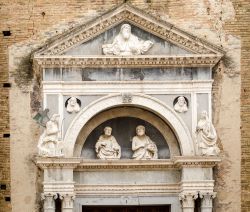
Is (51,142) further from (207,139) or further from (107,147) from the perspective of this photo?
(207,139)

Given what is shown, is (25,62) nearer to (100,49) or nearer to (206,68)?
(100,49)

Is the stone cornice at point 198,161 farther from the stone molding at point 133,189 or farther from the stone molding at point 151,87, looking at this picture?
the stone molding at point 151,87

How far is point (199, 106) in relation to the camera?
65.7 feet

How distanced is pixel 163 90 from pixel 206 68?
98 centimetres

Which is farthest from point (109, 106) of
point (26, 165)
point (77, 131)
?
point (26, 165)

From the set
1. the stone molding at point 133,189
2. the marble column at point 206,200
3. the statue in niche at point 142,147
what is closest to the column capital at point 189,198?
the marble column at point 206,200

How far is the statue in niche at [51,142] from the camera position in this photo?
19562 millimetres

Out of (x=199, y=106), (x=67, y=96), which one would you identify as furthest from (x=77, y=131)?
→ (x=199, y=106)

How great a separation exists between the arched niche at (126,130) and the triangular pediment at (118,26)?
4.20 feet

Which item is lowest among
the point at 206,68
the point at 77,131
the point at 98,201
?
the point at 98,201

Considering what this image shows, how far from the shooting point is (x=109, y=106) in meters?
20.0

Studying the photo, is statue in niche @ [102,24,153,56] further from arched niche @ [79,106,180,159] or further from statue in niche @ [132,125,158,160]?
statue in niche @ [132,125,158,160]

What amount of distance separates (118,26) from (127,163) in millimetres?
2767

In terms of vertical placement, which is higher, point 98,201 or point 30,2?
point 30,2
